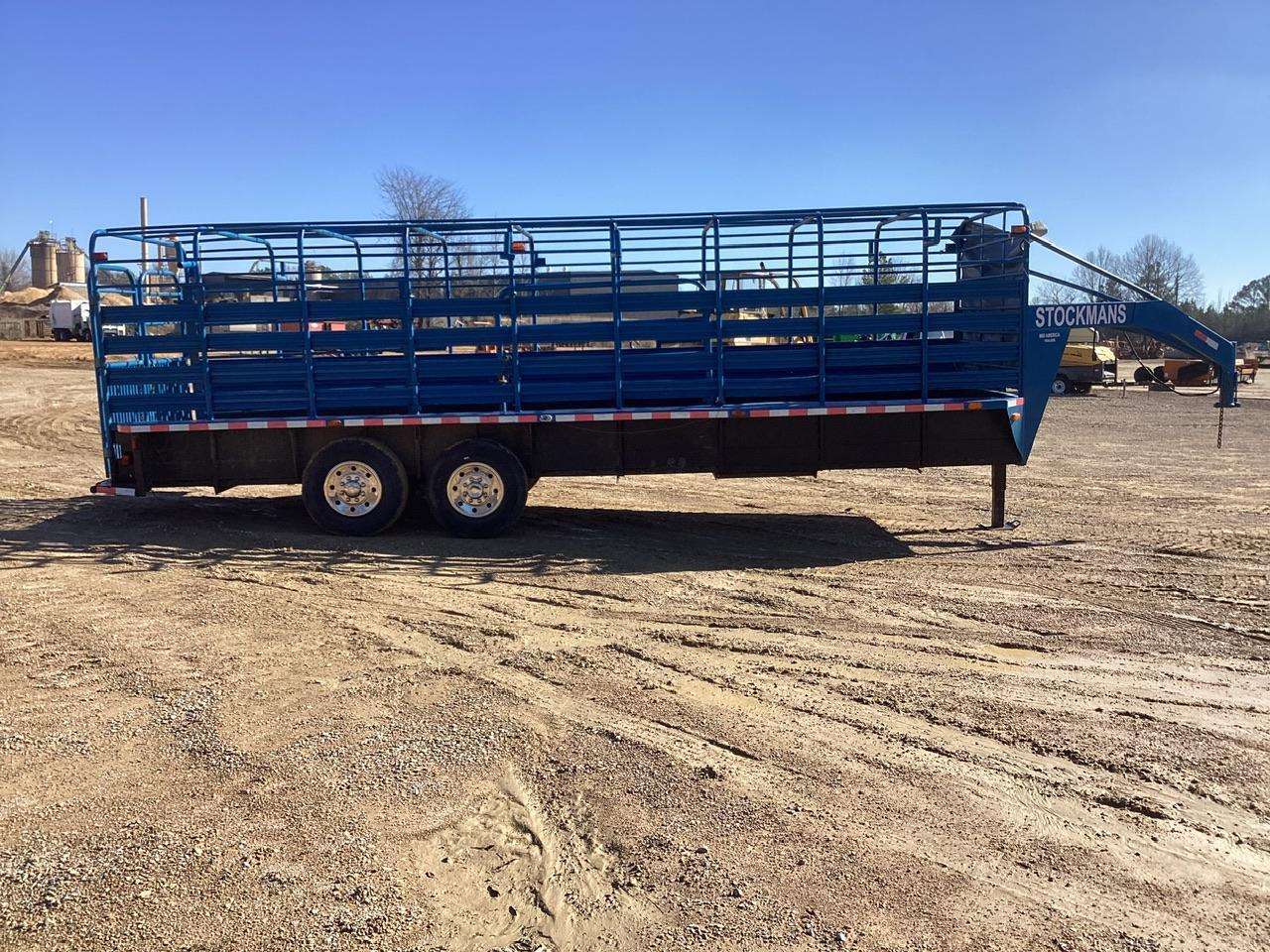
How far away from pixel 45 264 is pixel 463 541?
110313mm

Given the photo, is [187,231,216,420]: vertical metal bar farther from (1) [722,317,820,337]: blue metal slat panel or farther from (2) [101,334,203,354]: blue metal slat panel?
(1) [722,317,820,337]: blue metal slat panel

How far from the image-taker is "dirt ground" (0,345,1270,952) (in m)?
3.59

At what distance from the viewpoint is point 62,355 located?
4116 cm

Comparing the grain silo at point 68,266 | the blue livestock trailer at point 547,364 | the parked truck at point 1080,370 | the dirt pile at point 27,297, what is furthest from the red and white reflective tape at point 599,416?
the grain silo at point 68,266

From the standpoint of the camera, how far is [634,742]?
5.06 meters

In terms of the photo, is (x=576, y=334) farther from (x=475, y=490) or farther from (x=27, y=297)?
(x=27, y=297)

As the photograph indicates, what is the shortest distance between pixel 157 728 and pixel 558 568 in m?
4.21

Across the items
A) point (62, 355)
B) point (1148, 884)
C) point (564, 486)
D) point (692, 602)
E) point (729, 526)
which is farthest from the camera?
point (62, 355)

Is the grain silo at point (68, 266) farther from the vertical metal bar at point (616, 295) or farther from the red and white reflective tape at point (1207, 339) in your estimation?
the red and white reflective tape at point (1207, 339)

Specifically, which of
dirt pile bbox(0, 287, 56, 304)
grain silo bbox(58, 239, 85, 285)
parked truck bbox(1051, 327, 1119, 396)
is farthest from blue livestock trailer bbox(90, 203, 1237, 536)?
grain silo bbox(58, 239, 85, 285)

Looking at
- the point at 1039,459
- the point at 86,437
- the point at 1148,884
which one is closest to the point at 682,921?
the point at 1148,884

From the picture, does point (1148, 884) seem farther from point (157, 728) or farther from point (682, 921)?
point (157, 728)

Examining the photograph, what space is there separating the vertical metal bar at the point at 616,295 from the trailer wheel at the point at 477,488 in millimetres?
1389

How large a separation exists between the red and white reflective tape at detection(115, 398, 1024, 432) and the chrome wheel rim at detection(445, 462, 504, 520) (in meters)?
0.51
